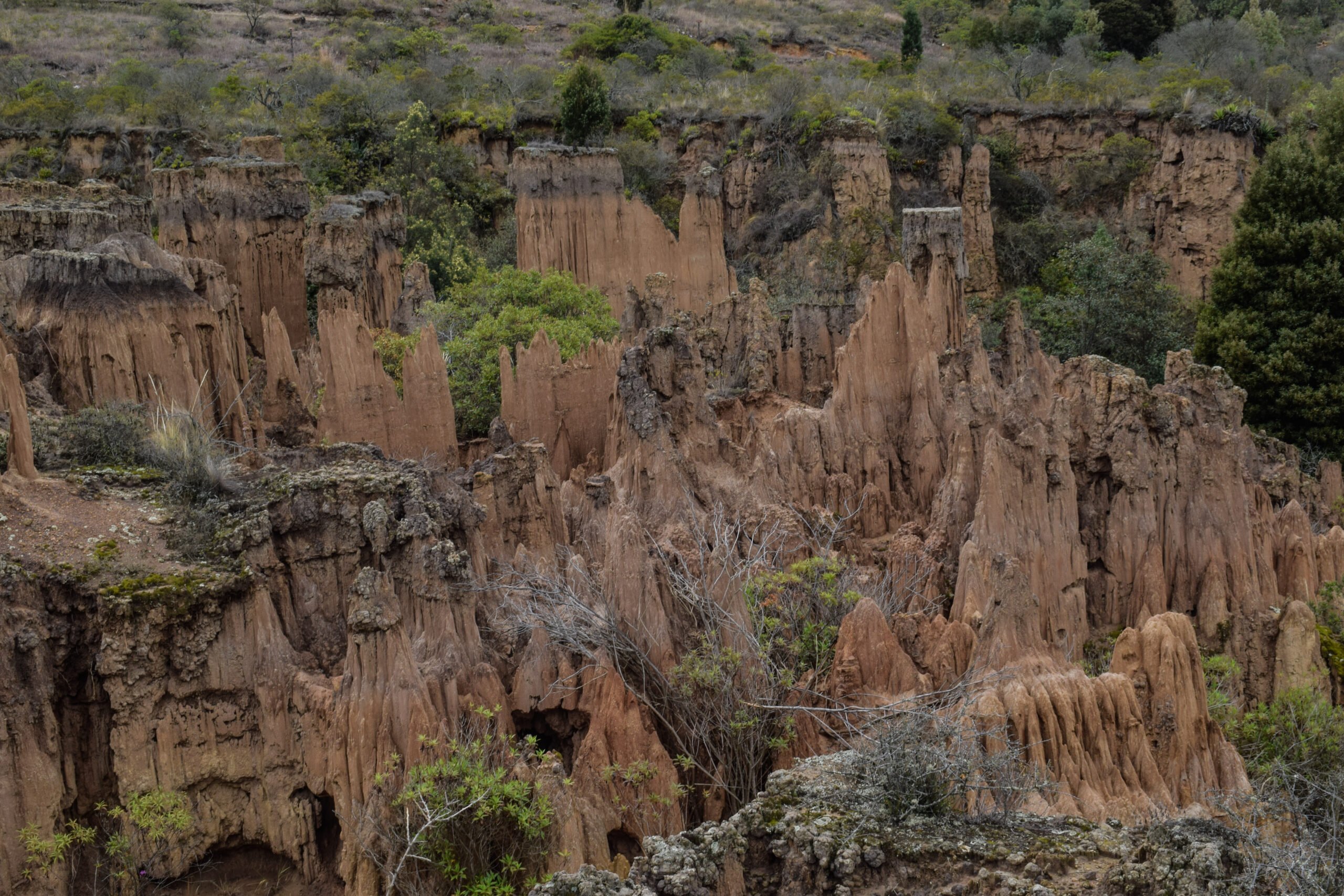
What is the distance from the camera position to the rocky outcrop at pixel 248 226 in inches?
973

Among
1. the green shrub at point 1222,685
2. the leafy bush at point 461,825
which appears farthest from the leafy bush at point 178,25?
the green shrub at point 1222,685

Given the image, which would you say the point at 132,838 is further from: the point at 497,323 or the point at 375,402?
the point at 497,323

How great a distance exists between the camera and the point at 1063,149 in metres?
39.3

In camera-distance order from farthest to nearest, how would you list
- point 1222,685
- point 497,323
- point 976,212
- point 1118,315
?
point 976,212, point 1118,315, point 497,323, point 1222,685

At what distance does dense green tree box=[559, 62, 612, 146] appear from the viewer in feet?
118

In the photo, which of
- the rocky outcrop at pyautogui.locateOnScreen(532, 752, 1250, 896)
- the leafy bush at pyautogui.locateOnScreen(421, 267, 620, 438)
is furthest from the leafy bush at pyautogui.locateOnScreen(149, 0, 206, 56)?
the rocky outcrop at pyautogui.locateOnScreen(532, 752, 1250, 896)

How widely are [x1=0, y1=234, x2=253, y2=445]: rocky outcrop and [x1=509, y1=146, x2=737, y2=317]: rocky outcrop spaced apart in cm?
1461

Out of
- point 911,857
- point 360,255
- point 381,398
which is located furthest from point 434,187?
point 911,857

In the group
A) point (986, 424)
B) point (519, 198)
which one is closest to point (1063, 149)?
point (519, 198)

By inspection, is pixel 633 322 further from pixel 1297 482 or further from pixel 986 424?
pixel 1297 482

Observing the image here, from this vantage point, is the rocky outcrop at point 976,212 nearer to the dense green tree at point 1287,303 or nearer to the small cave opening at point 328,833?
the dense green tree at point 1287,303

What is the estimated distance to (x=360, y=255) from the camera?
82.5 ft

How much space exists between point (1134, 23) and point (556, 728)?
52.3 meters

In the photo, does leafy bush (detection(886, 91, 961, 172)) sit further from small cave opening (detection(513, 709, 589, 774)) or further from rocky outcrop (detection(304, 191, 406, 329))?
small cave opening (detection(513, 709, 589, 774))
